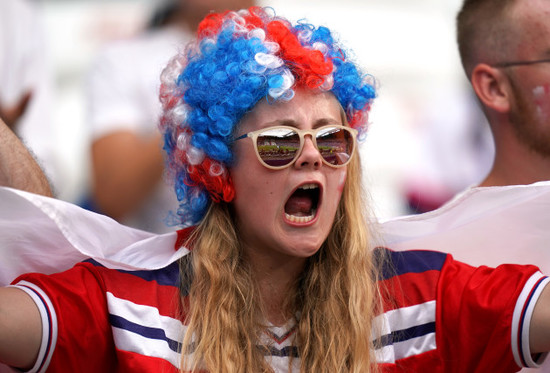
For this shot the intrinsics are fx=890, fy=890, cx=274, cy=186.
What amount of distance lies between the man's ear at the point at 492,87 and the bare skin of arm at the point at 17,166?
1686 millimetres

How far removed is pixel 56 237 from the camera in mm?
2773

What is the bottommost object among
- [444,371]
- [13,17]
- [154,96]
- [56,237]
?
[444,371]

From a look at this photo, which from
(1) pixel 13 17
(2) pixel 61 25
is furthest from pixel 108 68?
(2) pixel 61 25

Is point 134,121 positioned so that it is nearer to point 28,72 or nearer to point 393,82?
point 28,72

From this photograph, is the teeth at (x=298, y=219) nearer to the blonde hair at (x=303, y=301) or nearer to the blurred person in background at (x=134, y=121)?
the blonde hair at (x=303, y=301)

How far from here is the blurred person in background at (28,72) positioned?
415 cm

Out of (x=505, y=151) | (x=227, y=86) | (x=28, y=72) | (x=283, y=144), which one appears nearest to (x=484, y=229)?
(x=505, y=151)

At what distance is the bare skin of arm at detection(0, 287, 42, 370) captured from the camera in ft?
7.85

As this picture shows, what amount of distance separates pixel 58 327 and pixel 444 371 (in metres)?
1.21

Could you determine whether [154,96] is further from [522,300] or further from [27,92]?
[522,300]

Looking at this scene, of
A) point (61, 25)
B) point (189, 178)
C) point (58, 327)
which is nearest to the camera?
point (58, 327)

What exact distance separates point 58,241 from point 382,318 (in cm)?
105

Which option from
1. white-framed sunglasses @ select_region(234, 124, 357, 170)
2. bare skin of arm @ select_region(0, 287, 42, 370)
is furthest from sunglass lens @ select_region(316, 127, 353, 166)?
bare skin of arm @ select_region(0, 287, 42, 370)

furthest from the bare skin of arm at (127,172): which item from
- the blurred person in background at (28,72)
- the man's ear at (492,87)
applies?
the man's ear at (492,87)
